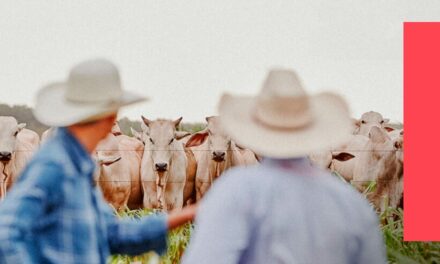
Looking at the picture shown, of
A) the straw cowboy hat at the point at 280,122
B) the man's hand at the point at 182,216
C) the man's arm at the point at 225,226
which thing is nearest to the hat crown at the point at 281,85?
the straw cowboy hat at the point at 280,122

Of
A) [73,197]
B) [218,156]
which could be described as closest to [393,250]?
[73,197]

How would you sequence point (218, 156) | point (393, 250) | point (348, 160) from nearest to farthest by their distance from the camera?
point (393, 250), point (218, 156), point (348, 160)

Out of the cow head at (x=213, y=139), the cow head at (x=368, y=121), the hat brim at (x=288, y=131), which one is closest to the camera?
the hat brim at (x=288, y=131)

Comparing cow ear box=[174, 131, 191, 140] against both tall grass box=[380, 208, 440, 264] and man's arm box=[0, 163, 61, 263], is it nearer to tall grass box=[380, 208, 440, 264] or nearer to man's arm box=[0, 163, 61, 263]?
tall grass box=[380, 208, 440, 264]

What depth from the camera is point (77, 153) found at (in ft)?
10.2

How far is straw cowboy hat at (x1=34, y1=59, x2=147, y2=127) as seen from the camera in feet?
10.5

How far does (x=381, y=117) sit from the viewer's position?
14.3m

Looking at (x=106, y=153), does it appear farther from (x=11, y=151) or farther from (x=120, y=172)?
(x=11, y=151)

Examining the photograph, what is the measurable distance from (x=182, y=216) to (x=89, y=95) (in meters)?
0.50

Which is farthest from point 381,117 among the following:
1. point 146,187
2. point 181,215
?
point 181,215

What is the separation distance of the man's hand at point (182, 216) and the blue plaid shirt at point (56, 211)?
23cm

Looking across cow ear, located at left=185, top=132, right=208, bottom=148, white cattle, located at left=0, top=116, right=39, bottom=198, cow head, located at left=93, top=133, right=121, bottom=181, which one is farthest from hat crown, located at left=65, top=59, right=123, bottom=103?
cow ear, located at left=185, top=132, right=208, bottom=148

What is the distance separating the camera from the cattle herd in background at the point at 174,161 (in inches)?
441

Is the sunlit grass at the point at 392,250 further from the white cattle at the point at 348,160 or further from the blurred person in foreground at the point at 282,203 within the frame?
the white cattle at the point at 348,160
